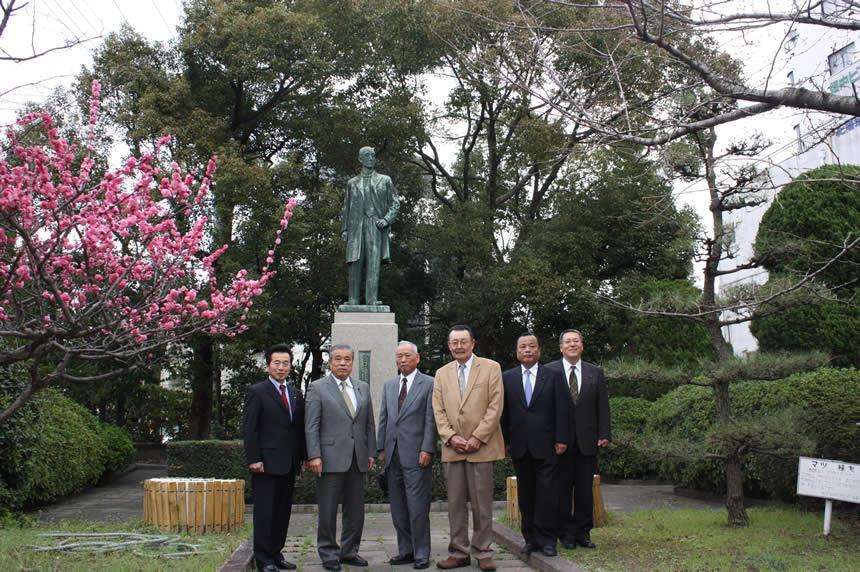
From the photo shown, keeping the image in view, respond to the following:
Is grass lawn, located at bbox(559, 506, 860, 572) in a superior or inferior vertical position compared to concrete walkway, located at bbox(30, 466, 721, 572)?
superior

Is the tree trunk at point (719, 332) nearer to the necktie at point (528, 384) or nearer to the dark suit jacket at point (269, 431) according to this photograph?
the necktie at point (528, 384)

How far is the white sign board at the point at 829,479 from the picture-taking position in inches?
269

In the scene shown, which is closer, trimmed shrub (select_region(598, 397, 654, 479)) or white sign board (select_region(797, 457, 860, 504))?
white sign board (select_region(797, 457, 860, 504))

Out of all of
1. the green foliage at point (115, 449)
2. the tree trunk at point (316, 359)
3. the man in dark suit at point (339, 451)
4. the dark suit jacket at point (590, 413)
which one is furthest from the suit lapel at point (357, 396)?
the tree trunk at point (316, 359)

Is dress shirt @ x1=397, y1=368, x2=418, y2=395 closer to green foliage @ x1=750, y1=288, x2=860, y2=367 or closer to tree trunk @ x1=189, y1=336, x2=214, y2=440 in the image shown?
green foliage @ x1=750, y1=288, x2=860, y2=367

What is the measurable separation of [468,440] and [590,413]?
47.5 inches

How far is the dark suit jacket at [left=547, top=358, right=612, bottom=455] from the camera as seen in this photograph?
6.50 m

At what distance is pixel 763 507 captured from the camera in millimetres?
8953

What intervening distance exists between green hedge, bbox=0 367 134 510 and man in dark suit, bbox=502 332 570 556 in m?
5.84

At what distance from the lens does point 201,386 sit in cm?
1853

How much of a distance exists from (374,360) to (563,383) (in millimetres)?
5089

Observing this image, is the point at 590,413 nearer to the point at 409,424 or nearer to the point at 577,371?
the point at 577,371

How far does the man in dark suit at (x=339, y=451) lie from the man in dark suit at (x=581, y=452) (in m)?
1.62

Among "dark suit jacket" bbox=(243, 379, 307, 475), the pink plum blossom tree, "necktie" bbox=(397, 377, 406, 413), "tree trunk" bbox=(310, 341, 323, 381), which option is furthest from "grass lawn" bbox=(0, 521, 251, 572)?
"tree trunk" bbox=(310, 341, 323, 381)
